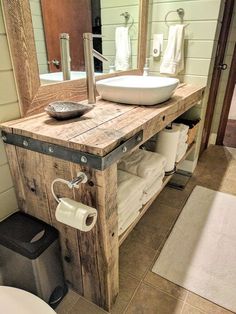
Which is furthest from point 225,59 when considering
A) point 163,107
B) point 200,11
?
point 163,107

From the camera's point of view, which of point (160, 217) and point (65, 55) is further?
point (160, 217)

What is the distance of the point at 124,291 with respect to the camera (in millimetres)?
1211

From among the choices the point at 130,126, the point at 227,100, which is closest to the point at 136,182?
the point at 130,126

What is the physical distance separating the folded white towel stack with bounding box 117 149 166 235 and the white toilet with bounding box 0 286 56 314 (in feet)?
1.44

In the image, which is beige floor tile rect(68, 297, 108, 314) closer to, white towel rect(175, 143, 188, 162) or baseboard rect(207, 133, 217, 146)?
white towel rect(175, 143, 188, 162)

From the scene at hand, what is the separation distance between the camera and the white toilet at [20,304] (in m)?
0.84

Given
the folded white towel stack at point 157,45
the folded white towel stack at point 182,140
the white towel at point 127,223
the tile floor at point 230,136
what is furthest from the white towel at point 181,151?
the tile floor at point 230,136

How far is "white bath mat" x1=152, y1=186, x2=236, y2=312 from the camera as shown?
4.05 ft

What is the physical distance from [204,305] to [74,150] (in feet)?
3.34

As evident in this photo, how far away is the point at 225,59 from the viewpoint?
2459mm

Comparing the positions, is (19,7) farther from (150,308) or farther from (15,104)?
(150,308)

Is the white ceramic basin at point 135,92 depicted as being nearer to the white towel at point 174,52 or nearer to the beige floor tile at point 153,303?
the white towel at point 174,52

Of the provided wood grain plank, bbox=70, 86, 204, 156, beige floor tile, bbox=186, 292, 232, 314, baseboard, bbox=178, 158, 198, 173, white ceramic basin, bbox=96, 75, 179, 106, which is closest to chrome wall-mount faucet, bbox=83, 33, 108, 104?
white ceramic basin, bbox=96, 75, 179, 106

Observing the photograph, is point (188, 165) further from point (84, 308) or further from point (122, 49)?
point (84, 308)
